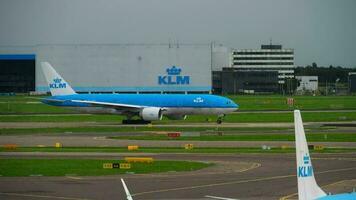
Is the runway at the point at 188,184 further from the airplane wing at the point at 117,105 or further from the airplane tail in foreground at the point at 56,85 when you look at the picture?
the airplane tail in foreground at the point at 56,85

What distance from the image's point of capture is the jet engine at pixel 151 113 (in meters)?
100

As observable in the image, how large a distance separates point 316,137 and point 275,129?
40.1ft

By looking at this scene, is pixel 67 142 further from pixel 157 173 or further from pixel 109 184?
pixel 109 184

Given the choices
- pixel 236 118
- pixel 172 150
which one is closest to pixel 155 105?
pixel 236 118

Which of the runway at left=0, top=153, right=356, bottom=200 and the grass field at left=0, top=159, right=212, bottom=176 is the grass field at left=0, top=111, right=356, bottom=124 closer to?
the grass field at left=0, top=159, right=212, bottom=176

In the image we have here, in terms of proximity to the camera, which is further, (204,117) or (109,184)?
(204,117)

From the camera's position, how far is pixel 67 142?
73.2 m

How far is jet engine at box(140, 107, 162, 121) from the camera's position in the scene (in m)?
100

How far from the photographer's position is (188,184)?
42219 millimetres

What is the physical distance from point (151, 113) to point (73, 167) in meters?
50.5

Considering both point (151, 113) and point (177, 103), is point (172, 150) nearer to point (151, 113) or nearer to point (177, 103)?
point (151, 113)

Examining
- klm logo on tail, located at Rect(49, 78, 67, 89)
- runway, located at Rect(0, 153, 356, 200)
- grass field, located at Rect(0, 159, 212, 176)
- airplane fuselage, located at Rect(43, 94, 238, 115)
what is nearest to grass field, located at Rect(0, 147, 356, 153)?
grass field, located at Rect(0, 159, 212, 176)

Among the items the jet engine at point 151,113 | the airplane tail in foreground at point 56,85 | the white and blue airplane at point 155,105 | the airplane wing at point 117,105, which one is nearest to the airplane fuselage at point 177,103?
the white and blue airplane at point 155,105

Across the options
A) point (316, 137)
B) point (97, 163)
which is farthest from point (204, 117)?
point (97, 163)
